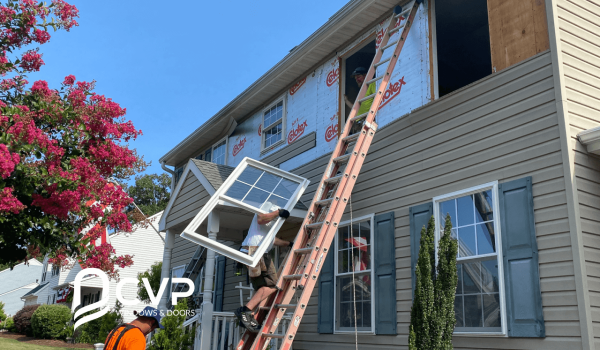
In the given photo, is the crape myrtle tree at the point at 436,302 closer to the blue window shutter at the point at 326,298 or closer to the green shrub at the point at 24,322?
the blue window shutter at the point at 326,298

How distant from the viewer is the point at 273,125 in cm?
1160

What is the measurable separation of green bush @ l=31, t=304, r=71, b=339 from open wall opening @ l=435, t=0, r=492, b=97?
18.4 m

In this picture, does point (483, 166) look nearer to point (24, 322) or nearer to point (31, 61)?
point (31, 61)

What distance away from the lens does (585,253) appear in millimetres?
4938

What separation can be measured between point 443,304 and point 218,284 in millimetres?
8367

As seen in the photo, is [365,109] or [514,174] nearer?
[514,174]

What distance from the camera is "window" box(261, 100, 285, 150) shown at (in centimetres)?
1133

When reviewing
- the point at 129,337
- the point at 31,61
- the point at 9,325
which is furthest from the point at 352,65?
the point at 9,325

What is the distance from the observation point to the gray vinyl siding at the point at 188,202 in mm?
9461

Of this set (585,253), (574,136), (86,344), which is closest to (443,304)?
(585,253)

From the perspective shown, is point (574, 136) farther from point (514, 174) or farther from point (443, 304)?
point (443, 304)

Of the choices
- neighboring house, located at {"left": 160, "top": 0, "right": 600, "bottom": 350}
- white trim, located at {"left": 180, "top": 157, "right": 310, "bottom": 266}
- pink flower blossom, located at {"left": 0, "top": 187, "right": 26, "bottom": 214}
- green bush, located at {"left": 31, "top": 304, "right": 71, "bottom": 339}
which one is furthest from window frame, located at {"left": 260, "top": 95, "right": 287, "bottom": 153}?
green bush, located at {"left": 31, "top": 304, "right": 71, "bottom": 339}

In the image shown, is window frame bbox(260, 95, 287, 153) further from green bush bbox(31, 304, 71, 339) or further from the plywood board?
green bush bbox(31, 304, 71, 339)

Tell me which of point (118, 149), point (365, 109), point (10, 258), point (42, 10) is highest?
point (42, 10)
